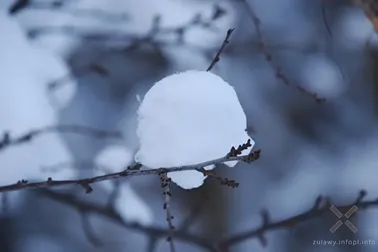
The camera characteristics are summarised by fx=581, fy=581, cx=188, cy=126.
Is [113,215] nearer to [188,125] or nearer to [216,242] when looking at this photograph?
[216,242]

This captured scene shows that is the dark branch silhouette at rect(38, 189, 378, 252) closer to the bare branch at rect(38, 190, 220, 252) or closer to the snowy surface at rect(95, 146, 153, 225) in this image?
the bare branch at rect(38, 190, 220, 252)

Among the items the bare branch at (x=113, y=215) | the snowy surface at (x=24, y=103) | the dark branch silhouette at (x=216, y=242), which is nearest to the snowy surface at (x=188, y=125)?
the dark branch silhouette at (x=216, y=242)

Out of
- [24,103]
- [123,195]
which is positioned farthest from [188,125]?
[123,195]

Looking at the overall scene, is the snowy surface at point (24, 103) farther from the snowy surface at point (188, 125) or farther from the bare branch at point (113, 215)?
the snowy surface at point (188, 125)

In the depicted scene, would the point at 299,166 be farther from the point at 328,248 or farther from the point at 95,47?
the point at 95,47

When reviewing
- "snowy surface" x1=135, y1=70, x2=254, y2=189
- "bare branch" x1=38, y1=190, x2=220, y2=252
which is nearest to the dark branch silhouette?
"bare branch" x1=38, y1=190, x2=220, y2=252

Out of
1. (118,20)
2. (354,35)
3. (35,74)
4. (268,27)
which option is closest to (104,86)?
(268,27)
